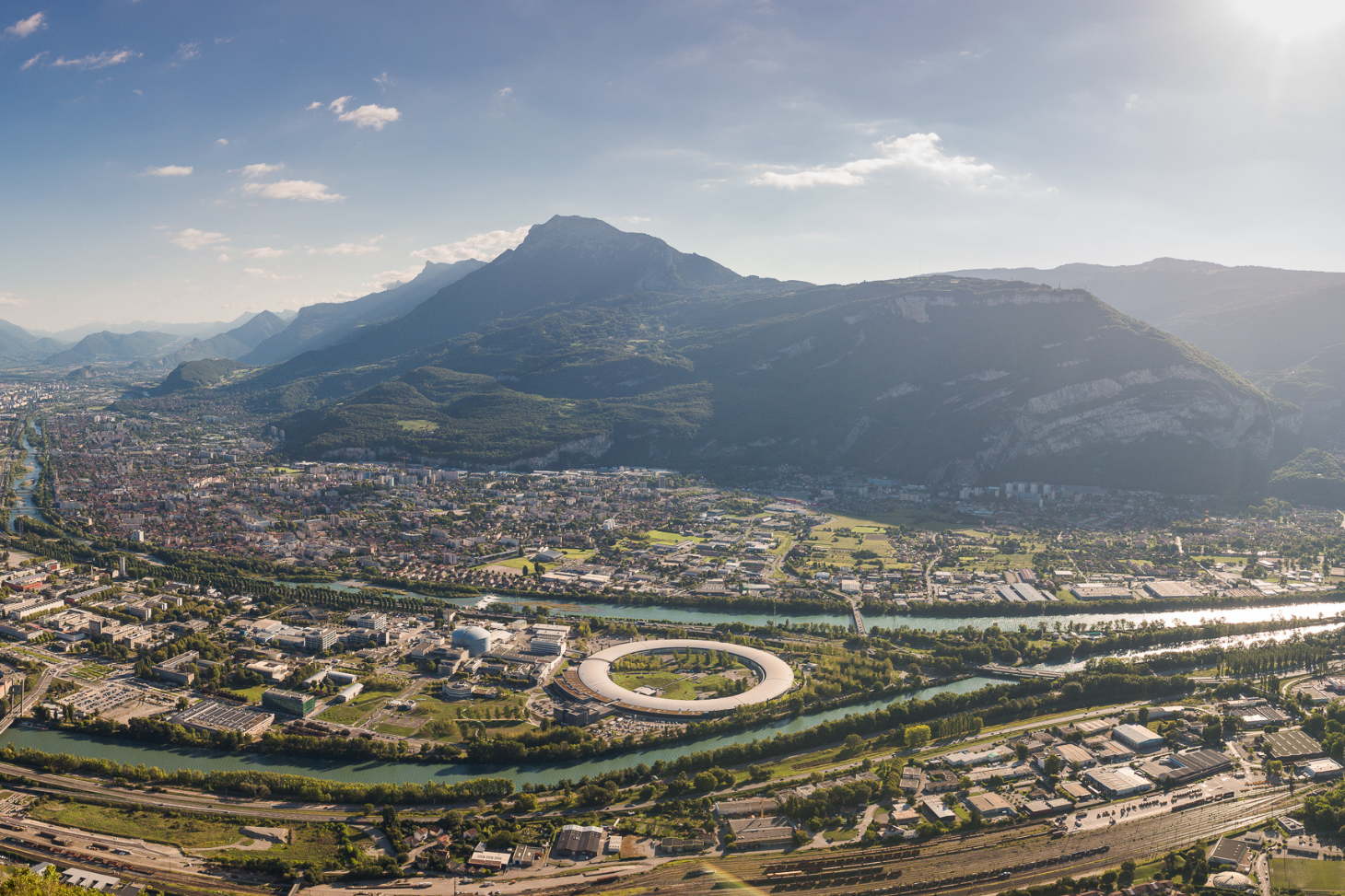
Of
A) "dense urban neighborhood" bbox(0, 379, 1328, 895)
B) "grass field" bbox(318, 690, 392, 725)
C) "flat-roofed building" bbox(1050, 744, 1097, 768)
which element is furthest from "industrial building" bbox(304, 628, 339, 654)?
"flat-roofed building" bbox(1050, 744, 1097, 768)

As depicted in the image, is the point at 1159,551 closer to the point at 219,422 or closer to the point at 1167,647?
the point at 1167,647

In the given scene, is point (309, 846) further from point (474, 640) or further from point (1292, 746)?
point (1292, 746)

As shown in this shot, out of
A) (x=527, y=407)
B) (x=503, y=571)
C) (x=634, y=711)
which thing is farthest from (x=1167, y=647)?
(x=527, y=407)

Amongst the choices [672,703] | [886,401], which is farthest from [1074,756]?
[886,401]

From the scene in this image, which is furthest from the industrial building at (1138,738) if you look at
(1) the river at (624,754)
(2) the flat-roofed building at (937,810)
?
(2) the flat-roofed building at (937,810)

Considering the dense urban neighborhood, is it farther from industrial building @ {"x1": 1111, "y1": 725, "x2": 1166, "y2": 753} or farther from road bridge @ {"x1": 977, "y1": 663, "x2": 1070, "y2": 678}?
road bridge @ {"x1": 977, "y1": 663, "x2": 1070, "y2": 678}

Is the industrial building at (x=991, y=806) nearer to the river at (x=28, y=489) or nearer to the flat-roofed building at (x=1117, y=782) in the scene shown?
the flat-roofed building at (x=1117, y=782)
